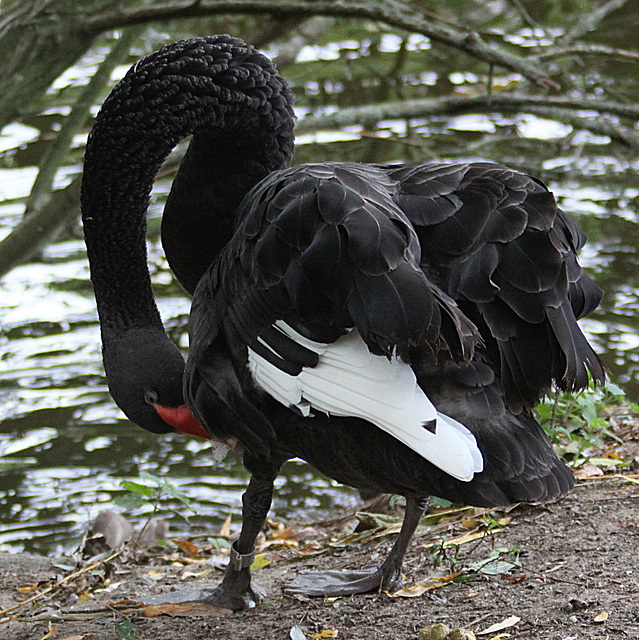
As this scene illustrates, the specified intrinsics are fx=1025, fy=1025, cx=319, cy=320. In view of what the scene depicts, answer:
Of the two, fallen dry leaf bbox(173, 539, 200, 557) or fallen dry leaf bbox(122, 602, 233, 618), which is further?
fallen dry leaf bbox(173, 539, 200, 557)

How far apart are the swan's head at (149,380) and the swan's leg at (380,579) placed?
554mm

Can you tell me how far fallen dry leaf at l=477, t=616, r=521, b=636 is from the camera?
8.41ft

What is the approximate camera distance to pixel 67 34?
14.6 ft

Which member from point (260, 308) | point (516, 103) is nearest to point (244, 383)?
point (260, 308)

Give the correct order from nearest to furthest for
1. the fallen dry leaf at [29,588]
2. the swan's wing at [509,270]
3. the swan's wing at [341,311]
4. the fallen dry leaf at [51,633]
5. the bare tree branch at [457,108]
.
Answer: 1. the swan's wing at [341,311]
2. the swan's wing at [509,270]
3. the fallen dry leaf at [51,633]
4. the fallen dry leaf at [29,588]
5. the bare tree branch at [457,108]

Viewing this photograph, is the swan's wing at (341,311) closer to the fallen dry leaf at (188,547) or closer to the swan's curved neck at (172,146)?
the swan's curved neck at (172,146)

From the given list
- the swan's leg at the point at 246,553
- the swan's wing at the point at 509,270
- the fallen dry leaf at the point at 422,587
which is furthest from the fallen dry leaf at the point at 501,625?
the swan's leg at the point at 246,553

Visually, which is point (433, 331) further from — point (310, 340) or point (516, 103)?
point (516, 103)

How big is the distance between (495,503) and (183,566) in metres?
1.73

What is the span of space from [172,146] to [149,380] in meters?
0.72

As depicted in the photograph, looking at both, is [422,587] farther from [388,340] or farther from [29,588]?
[29,588]

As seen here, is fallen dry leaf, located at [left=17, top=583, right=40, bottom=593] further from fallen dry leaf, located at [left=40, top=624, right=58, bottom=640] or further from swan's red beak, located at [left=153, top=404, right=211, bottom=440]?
swan's red beak, located at [left=153, top=404, right=211, bottom=440]

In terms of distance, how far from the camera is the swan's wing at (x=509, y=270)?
2.40m

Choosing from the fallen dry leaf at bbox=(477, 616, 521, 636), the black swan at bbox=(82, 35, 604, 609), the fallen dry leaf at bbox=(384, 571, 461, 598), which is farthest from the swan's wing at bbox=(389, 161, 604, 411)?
the fallen dry leaf at bbox=(384, 571, 461, 598)
